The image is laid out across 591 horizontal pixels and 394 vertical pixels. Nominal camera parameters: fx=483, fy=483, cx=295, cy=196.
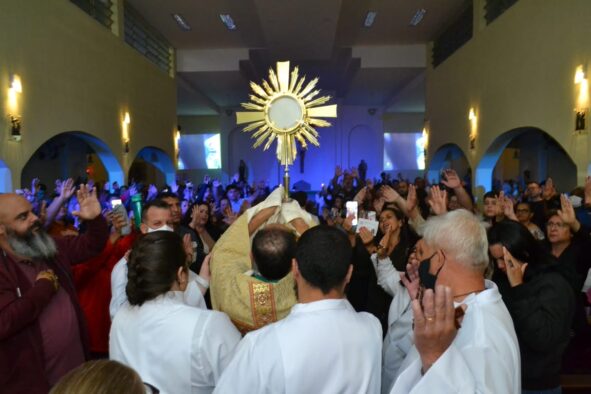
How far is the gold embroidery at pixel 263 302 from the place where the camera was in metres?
2.08

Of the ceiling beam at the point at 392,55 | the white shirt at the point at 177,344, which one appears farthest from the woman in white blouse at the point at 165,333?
the ceiling beam at the point at 392,55

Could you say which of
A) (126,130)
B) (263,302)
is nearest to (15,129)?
(126,130)

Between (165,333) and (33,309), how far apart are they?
28.1 inches

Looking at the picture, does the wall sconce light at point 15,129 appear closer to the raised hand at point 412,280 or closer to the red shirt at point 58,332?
the red shirt at point 58,332

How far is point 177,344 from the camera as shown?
179 cm

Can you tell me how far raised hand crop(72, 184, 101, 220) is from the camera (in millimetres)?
2752

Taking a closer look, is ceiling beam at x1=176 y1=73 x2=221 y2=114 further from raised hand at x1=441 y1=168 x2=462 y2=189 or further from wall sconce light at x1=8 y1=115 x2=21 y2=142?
raised hand at x1=441 y1=168 x2=462 y2=189

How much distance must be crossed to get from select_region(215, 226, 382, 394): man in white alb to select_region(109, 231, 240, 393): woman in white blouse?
0.80ft

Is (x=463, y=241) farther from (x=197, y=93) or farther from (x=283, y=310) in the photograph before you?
(x=197, y=93)

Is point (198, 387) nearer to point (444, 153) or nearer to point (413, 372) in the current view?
point (413, 372)

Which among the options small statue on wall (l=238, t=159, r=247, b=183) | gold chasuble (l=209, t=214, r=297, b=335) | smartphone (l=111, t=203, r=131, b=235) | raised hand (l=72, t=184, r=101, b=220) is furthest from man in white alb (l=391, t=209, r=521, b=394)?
small statue on wall (l=238, t=159, r=247, b=183)

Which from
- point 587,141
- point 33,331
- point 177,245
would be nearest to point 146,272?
point 177,245

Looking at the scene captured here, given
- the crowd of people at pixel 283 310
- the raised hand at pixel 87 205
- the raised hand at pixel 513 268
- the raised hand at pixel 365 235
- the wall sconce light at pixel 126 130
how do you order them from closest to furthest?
the crowd of people at pixel 283 310, the raised hand at pixel 513 268, the raised hand at pixel 87 205, the raised hand at pixel 365 235, the wall sconce light at pixel 126 130

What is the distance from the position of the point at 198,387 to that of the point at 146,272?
0.48 m
